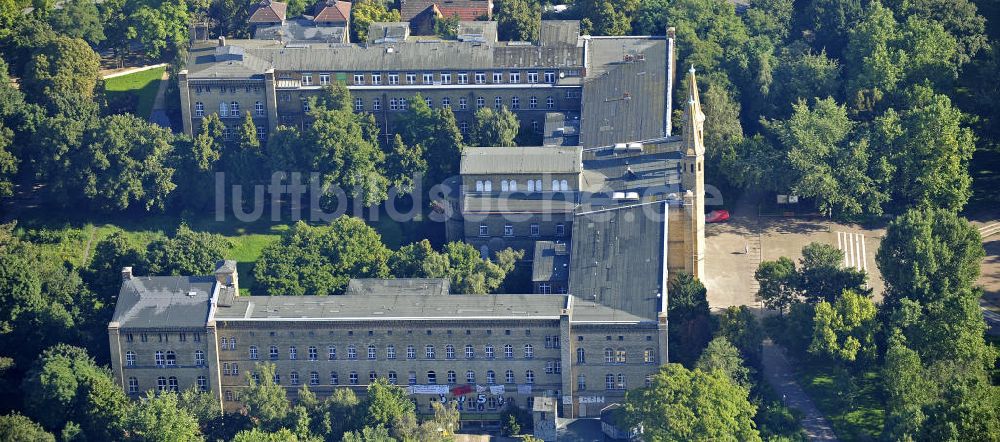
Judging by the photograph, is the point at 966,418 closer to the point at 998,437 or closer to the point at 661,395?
the point at 998,437

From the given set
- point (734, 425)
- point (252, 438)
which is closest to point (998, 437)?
point (734, 425)

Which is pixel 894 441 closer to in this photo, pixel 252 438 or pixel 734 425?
pixel 734 425

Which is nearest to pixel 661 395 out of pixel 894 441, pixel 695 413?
pixel 695 413

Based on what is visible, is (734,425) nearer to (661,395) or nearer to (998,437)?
(661,395)

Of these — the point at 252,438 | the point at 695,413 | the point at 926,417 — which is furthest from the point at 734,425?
the point at 252,438

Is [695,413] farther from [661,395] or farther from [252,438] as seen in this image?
[252,438]
